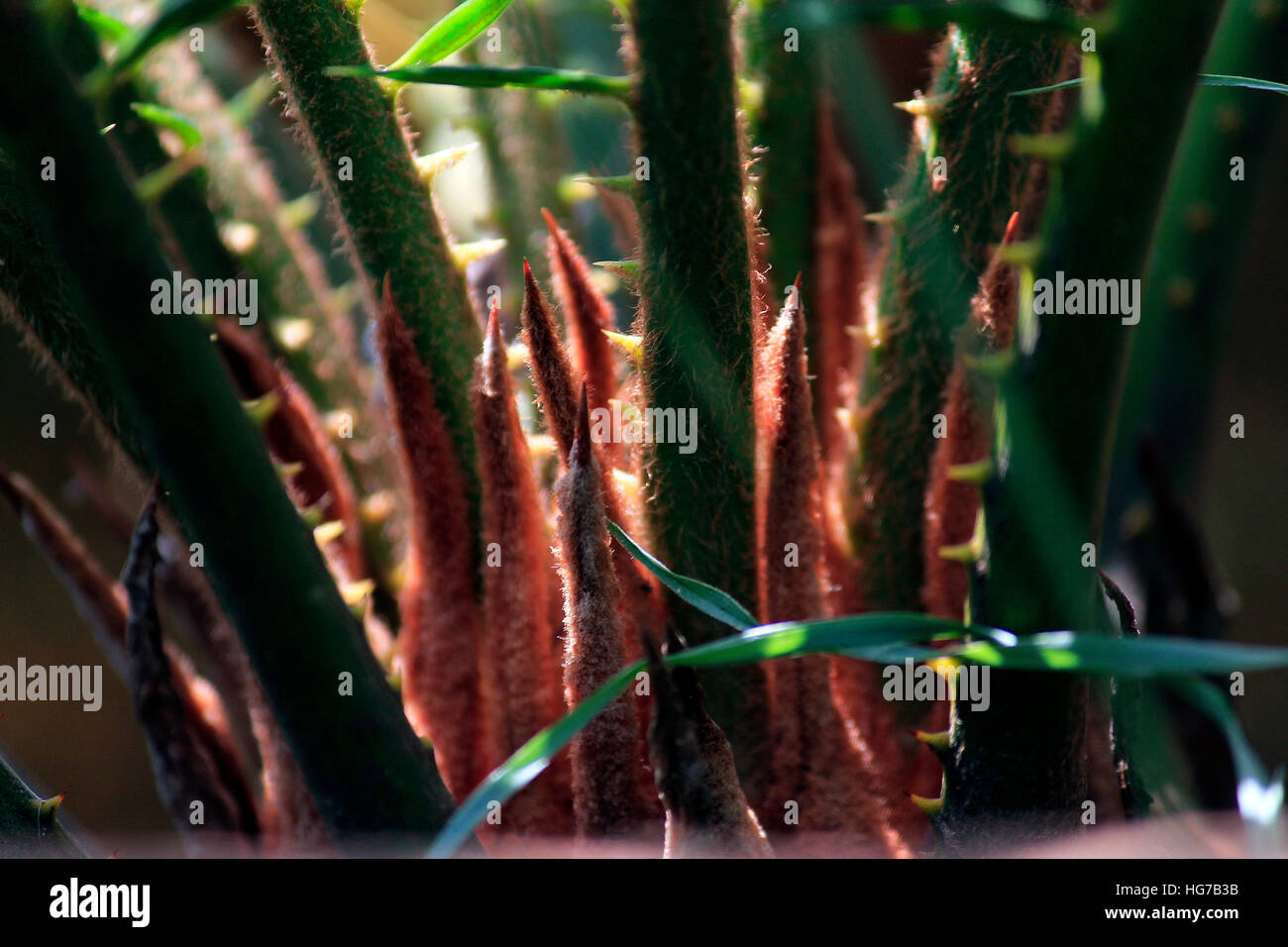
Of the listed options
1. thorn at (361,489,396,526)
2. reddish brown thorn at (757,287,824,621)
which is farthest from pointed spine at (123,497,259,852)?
reddish brown thorn at (757,287,824,621)

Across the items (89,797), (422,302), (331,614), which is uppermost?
(422,302)

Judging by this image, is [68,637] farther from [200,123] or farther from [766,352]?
[766,352]

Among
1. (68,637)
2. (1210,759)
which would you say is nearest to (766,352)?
(1210,759)

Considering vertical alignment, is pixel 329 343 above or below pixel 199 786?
above

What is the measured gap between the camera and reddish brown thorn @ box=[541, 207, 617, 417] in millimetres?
449

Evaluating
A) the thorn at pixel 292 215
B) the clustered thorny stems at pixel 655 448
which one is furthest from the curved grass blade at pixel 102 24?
the thorn at pixel 292 215

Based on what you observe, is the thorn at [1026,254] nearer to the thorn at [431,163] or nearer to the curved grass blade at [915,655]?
the curved grass blade at [915,655]

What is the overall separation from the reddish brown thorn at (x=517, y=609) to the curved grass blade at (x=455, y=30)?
114 millimetres

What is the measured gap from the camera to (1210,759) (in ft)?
1.73

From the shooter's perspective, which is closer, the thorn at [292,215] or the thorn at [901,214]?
the thorn at [901,214]

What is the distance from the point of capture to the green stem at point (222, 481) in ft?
0.95

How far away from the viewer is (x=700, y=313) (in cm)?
37

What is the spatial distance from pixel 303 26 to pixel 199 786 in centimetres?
31

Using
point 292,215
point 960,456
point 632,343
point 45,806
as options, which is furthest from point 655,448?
point 292,215
